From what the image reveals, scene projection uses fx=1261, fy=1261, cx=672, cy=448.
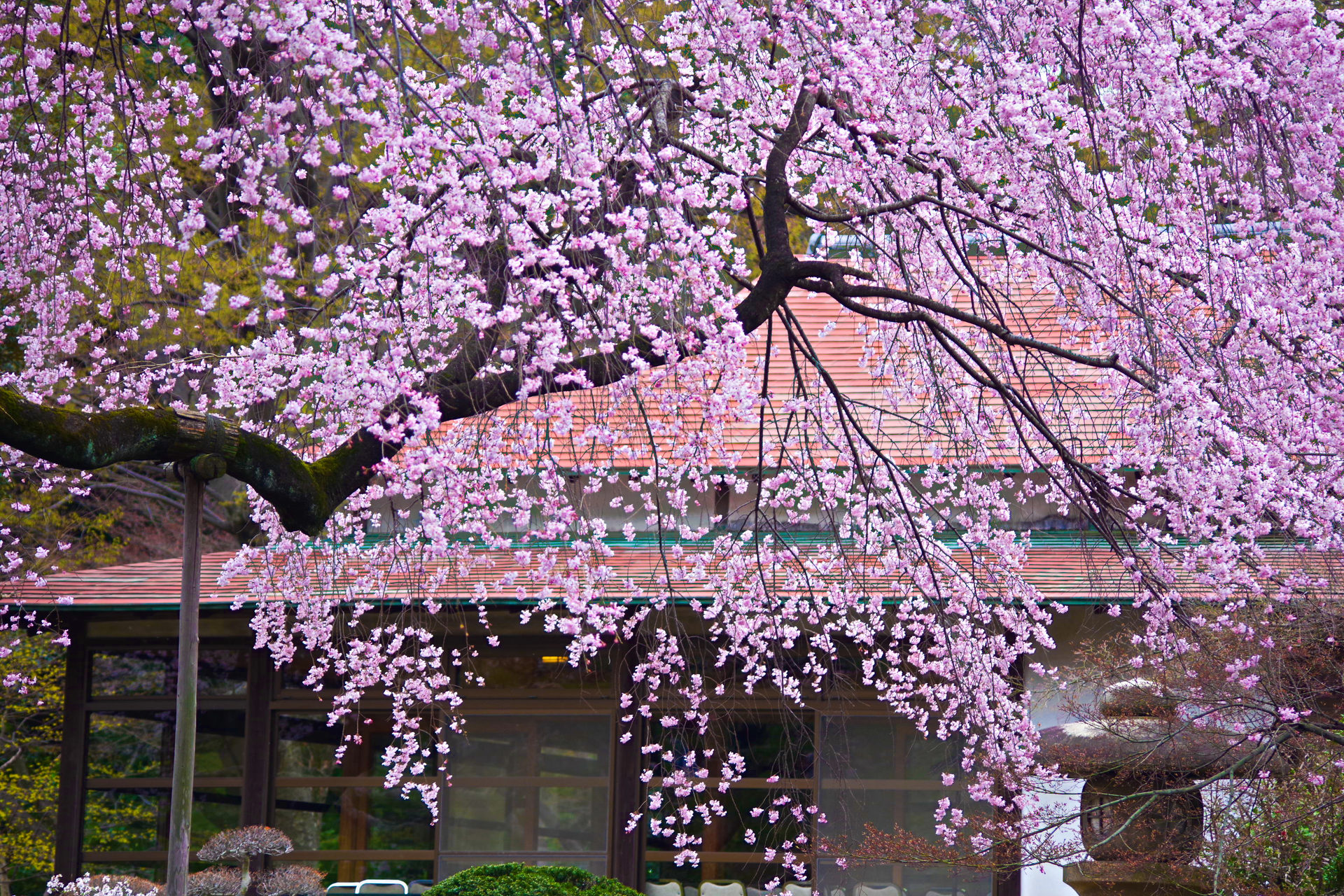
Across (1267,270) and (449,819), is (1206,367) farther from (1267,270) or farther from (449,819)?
(449,819)

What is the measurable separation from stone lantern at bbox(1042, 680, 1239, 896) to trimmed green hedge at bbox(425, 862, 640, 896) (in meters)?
2.84

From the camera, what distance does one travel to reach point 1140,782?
7.87m

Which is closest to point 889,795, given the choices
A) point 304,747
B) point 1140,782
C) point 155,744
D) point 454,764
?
point 1140,782

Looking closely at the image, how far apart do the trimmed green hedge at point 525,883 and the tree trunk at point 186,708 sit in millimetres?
3028

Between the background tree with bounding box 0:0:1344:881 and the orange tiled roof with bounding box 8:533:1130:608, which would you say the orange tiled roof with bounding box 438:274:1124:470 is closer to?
the background tree with bounding box 0:0:1344:881

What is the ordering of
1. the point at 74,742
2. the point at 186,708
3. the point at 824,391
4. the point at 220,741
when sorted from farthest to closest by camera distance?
the point at 220,741 < the point at 74,742 < the point at 824,391 < the point at 186,708

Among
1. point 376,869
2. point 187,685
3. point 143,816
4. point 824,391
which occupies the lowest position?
point 376,869

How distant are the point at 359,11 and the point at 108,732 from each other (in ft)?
22.6

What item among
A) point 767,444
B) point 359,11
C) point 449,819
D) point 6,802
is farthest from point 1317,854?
point 6,802

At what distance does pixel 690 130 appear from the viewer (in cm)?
707

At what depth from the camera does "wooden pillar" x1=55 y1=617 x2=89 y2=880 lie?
971 cm

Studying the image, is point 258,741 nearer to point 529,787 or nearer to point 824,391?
point 529,787

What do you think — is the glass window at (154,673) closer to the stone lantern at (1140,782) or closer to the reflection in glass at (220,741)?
the reflection in glass at (220,741)

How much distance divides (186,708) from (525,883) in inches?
139
